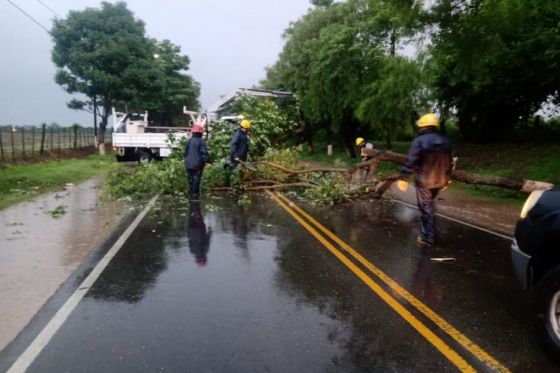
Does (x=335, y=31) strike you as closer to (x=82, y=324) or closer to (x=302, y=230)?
(x=302, y=230)

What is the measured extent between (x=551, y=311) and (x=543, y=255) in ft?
1.52

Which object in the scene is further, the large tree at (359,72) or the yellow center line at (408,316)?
the large tree at (359,72)

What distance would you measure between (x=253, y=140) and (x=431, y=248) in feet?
30.4

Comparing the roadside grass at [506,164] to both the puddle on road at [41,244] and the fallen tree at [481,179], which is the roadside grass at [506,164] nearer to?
the fallen tree at [481,179]

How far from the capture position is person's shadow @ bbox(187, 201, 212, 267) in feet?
23.1

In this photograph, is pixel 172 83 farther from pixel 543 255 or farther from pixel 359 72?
pixel 543 255

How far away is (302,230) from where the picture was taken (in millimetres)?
9055

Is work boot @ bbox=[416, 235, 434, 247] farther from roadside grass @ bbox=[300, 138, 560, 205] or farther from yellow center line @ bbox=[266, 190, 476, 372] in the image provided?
roadside grass @ bbox=[300, 138, 560, 205]

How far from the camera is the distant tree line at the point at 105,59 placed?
33156mm

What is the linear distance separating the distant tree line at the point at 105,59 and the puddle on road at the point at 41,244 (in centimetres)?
2204

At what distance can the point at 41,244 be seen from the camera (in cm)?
784

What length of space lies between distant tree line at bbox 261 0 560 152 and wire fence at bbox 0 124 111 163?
14.9 metres

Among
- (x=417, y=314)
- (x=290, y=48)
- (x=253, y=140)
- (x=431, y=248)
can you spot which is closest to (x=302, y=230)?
(x=431, y=248)

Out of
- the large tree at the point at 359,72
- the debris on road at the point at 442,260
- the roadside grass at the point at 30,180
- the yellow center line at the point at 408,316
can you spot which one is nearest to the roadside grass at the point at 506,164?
the large tree at the point at 359,72
